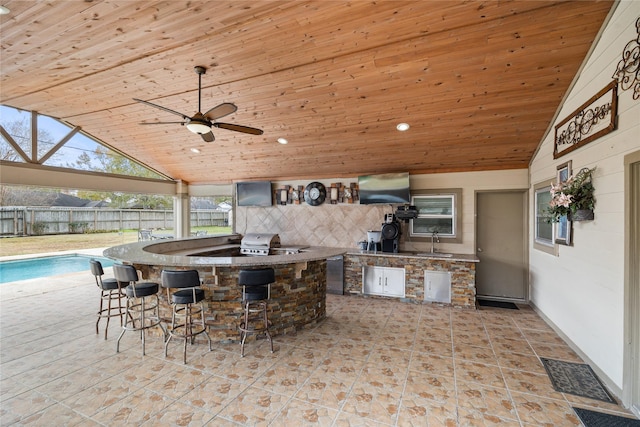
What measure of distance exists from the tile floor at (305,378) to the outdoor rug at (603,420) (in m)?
0.07

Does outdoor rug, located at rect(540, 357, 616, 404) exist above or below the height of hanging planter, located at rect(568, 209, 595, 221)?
below

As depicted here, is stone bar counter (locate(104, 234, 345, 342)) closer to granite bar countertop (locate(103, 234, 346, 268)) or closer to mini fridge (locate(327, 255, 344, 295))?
granite bar countertop (locate(103, 234, 346, 268))

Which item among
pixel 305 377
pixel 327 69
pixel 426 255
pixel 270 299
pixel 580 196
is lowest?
pixel 305 377

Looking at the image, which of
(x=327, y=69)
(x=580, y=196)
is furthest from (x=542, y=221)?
(x=327, y=69)

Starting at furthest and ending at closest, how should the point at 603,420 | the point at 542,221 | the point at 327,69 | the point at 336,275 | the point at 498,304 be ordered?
the point at 336,275 < the point at 498,304 < the point at 542,221 < the point at 327,69 < the point at 603,420

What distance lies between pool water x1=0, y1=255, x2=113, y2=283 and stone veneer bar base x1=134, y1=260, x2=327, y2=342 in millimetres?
5633

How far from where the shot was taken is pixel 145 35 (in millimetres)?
3012

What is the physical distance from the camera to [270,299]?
366 cm

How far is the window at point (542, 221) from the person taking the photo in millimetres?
4114

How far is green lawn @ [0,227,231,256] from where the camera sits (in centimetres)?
846

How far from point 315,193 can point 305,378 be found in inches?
166

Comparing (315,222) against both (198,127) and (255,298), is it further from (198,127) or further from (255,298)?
(198,127)

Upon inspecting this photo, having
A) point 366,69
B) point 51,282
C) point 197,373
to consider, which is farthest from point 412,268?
point 51,282

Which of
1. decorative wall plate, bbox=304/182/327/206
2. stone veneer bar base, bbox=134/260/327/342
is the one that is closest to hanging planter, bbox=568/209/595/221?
stone veneer bar base, bbox=134/260/327/342
